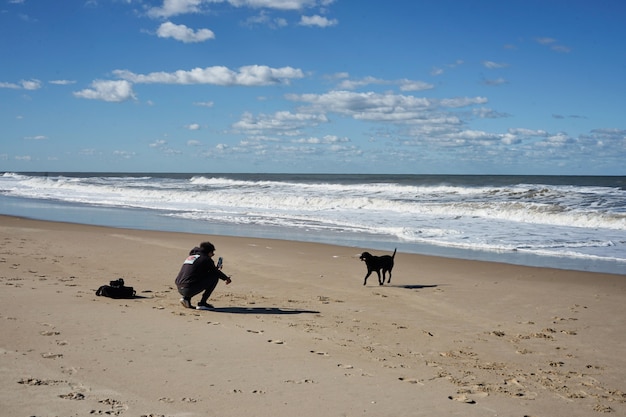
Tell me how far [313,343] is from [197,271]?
2613 millimetres

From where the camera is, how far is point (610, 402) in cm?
505

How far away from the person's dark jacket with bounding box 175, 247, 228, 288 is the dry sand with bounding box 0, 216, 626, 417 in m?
0.38

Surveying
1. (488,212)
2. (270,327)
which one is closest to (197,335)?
(270,327)

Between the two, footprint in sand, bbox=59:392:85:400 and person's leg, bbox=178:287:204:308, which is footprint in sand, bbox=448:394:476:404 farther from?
person's leg, bbox=178:287:204:308

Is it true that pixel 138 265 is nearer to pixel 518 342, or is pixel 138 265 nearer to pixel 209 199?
pixel 518 342

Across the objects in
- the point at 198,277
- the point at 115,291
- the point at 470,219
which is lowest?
the point at 115,291

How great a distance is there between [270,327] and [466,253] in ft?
30.1

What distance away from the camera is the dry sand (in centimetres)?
454

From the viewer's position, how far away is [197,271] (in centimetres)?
831

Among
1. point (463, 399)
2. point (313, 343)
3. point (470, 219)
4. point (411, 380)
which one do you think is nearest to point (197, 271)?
point (313, 343)

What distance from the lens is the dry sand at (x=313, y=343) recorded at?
179 inches

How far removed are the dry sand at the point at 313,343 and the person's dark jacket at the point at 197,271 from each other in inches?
14.8

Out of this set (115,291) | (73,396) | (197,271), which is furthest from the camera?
(115,291)

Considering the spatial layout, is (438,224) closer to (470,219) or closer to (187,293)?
(470,219)
